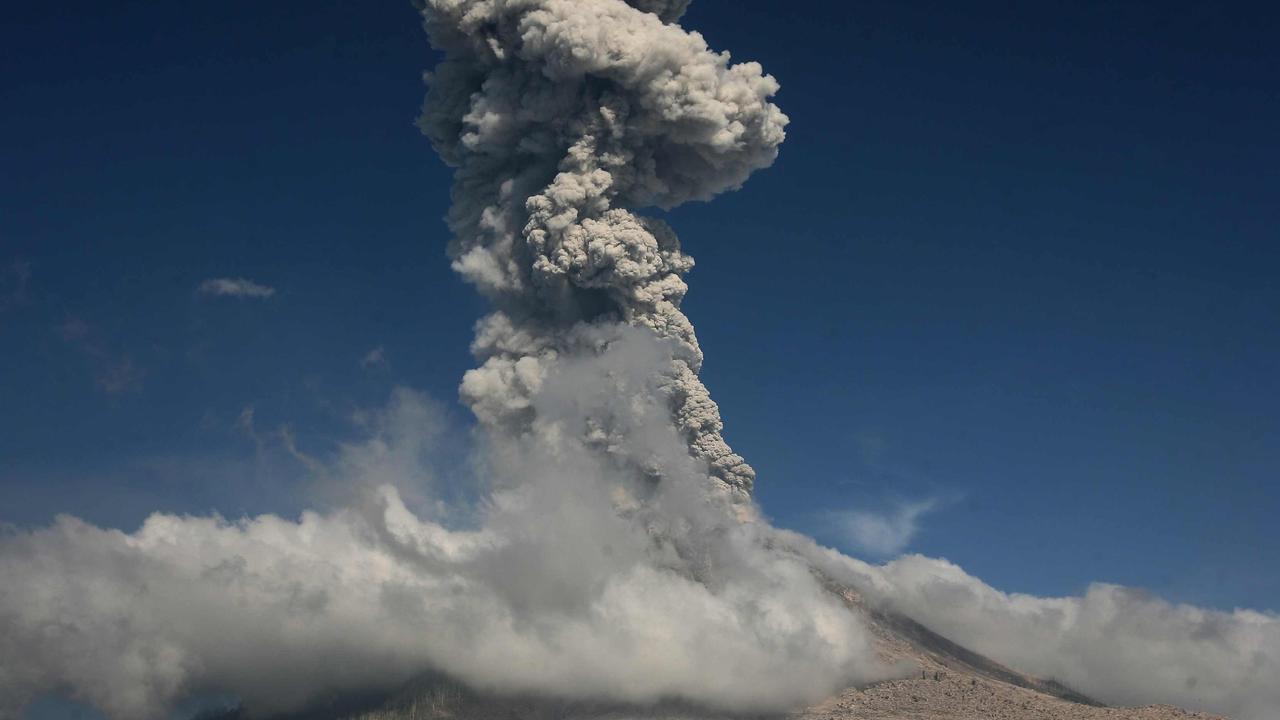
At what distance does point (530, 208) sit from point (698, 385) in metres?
20.8

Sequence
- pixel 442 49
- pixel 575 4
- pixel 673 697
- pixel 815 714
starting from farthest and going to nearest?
pixel 673 697 → pixel 815 714 → pixel 442 49 → pixel 575 4

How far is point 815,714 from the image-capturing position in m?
97.2

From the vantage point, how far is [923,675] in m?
106

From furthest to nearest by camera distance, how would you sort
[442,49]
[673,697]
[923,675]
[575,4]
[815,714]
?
[673,697] < [923,675] < [815,714] < [442,49] < [575,4]

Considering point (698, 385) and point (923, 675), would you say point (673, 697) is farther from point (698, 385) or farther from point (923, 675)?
point (698, 385)

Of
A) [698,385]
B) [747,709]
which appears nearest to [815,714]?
[747,709]

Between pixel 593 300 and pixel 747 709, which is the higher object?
pixel 593 300

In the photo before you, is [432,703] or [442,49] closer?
[442,49]

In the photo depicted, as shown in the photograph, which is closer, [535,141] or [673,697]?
[535,141]

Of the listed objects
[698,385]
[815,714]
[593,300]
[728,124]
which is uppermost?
[728,124]

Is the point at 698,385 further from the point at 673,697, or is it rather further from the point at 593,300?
the point at 673,697

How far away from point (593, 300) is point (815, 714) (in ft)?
152

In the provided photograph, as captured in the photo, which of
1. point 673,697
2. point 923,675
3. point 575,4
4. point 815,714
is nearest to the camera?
point 575,4

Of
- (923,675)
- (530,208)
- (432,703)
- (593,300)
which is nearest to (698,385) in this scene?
(593,300)
